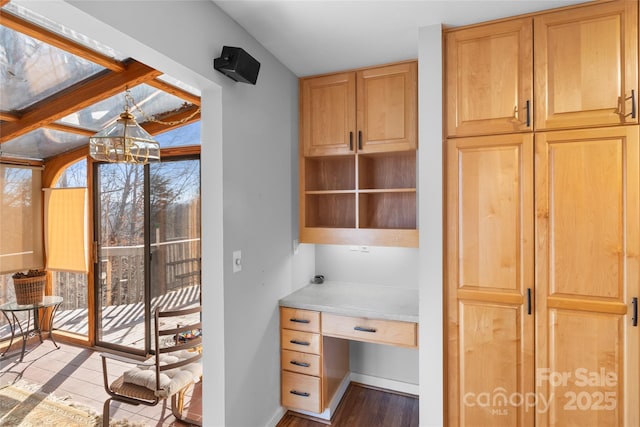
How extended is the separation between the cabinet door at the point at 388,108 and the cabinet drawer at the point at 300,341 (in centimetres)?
142

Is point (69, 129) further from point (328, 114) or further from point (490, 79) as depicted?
point (490, 79)

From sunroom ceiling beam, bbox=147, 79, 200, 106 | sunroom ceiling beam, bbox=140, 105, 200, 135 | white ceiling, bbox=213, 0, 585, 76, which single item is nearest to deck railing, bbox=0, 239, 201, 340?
sunroom ceiling beam, bbox=140, 105, 200, 135

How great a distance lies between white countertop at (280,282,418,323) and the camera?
217cm

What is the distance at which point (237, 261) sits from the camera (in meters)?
1.92

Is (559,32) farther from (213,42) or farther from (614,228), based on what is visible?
(213,42)

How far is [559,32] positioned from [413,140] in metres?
0.95

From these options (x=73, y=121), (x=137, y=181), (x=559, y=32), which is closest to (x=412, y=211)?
(x=559, y=32)

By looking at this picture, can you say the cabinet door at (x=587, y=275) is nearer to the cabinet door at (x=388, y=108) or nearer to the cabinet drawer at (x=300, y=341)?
the cabinet door at (x=388, y=108)

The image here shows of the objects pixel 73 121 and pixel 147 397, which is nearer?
pixel 147 397

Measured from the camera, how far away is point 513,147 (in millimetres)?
1820

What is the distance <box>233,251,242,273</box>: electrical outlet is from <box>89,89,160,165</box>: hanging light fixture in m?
1.11

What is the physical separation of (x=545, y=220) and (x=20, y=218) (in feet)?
17.7

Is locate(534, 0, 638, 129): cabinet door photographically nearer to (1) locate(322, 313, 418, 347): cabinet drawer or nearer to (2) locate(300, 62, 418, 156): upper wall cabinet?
(2) locate(300, 62, 418, 156): upper wall cabinet

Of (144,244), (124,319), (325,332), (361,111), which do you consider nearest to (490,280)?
(325,332)
